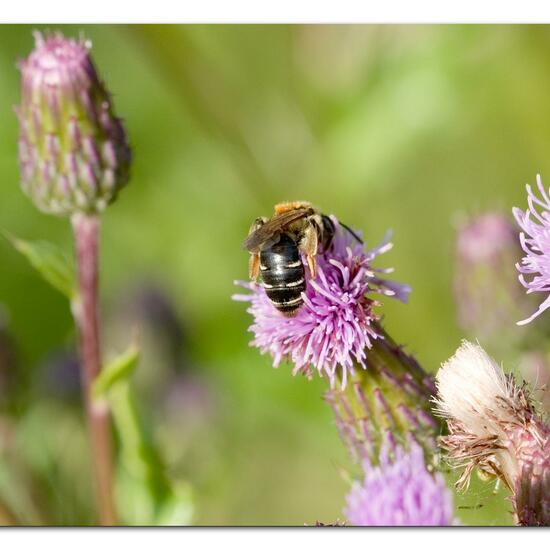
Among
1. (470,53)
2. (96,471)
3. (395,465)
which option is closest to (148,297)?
(96,471)

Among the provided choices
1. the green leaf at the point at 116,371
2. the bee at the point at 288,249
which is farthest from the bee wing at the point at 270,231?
the green leaf at the point at 116,371

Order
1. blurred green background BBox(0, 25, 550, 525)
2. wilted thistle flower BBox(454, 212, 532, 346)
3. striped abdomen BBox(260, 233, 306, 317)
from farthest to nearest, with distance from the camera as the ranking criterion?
blurred green background BBox(0, 25, 550, 525) → wilted thistle flower BBox(454, 212, 532, 346) → striped abdomen BBox(260, 233, 306, 317)

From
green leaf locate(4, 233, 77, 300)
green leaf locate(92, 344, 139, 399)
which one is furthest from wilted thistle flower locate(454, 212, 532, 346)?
green leaf locate(4, 233, 77, 300)

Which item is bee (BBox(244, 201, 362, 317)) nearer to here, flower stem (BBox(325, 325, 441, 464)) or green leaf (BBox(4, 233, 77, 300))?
flower stem (BBox(325, 325, 441, 464))

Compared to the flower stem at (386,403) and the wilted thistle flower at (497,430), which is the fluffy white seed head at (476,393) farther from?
the flower stem at (386,403)

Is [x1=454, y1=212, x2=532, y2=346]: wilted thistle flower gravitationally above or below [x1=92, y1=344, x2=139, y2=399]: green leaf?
above

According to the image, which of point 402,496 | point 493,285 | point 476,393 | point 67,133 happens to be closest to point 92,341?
point 67,133

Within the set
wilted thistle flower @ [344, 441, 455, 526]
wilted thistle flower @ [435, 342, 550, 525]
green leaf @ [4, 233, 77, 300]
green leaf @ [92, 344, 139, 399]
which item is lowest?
wilted thistle flower @ [344, 441, 455, 526]
